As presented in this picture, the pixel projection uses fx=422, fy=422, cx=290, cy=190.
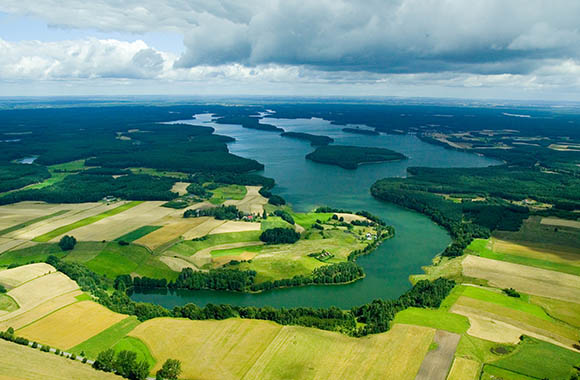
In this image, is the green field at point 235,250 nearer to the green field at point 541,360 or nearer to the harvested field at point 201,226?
the harvested field at point 201,226

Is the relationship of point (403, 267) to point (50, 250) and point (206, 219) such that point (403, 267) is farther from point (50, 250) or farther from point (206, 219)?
point (50, 250)

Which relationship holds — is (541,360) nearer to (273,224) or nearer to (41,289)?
(273,224)

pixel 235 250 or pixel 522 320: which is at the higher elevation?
pixel 522 320

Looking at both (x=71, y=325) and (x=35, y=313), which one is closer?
(x=71, y=325)

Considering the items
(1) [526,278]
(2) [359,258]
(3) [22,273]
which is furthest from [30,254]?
(1) [526,278]

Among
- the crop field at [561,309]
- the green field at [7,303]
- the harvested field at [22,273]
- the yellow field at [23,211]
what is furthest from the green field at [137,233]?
the crop field at [561,309]

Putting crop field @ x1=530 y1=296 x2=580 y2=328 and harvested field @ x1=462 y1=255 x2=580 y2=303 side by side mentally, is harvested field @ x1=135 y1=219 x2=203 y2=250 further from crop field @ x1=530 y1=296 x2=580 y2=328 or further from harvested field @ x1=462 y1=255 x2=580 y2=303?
crop field @ x1=530 y1=296 x2=580 y2=328
